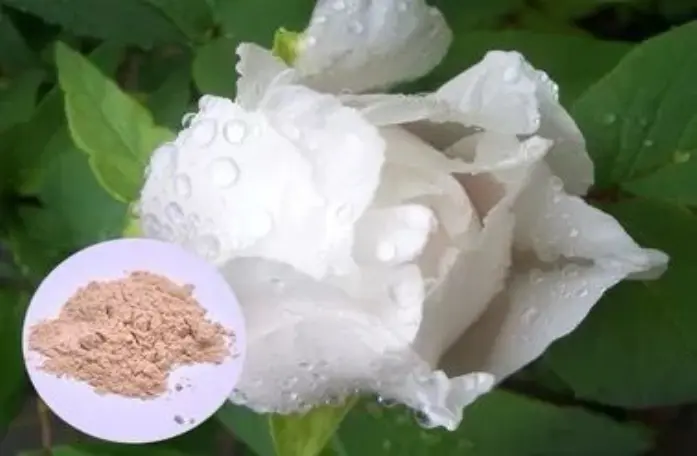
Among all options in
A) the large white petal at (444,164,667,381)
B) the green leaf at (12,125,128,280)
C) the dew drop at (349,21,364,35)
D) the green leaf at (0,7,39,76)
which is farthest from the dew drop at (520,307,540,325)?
the green leaf at (0,7,39,76)

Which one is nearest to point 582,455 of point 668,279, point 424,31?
point 668,279

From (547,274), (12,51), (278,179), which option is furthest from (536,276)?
(12,51)

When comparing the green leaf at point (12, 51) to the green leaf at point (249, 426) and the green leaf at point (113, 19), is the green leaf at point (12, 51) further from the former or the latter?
the green leaf at point (249, 426)

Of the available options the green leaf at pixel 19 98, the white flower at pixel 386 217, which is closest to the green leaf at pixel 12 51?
the green leaf at pixel 19 98

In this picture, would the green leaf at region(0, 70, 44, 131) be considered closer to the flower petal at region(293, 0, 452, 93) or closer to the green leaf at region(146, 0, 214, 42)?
the green leaf at region(146, 0, 214, 42)

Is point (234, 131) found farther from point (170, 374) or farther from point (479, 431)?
point (479, 431)
